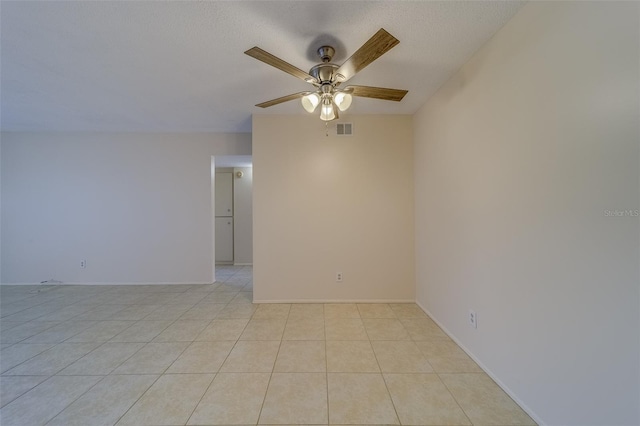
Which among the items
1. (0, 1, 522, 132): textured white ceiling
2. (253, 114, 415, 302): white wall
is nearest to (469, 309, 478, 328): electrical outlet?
(253, 114, 415, 302): white wall

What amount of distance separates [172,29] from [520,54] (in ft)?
7.59

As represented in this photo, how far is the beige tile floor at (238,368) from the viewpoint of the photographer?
1473mm

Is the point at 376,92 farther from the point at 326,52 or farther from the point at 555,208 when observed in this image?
the point at 555,208

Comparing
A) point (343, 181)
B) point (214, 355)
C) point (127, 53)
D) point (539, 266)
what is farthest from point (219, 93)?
point (539, 266)

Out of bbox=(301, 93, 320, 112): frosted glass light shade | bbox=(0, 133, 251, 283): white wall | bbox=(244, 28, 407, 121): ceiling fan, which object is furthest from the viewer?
bbox=(0, 133, 251, 283): white wall

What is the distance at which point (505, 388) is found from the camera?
5.33 ft

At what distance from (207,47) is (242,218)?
4209 millimetres

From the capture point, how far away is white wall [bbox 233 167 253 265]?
5684mm

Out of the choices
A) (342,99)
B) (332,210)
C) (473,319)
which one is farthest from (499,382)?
(342,99)

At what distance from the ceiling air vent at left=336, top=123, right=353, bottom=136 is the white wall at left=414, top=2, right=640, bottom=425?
4.44ft

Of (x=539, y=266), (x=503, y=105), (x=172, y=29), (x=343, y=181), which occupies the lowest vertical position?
(x=539, y=266)

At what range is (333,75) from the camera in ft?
5.94

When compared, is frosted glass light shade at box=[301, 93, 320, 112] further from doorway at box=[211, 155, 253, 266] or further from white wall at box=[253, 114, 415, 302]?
doorway at box=[211, 155, 253, 266]

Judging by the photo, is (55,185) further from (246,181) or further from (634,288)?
(634,288)
